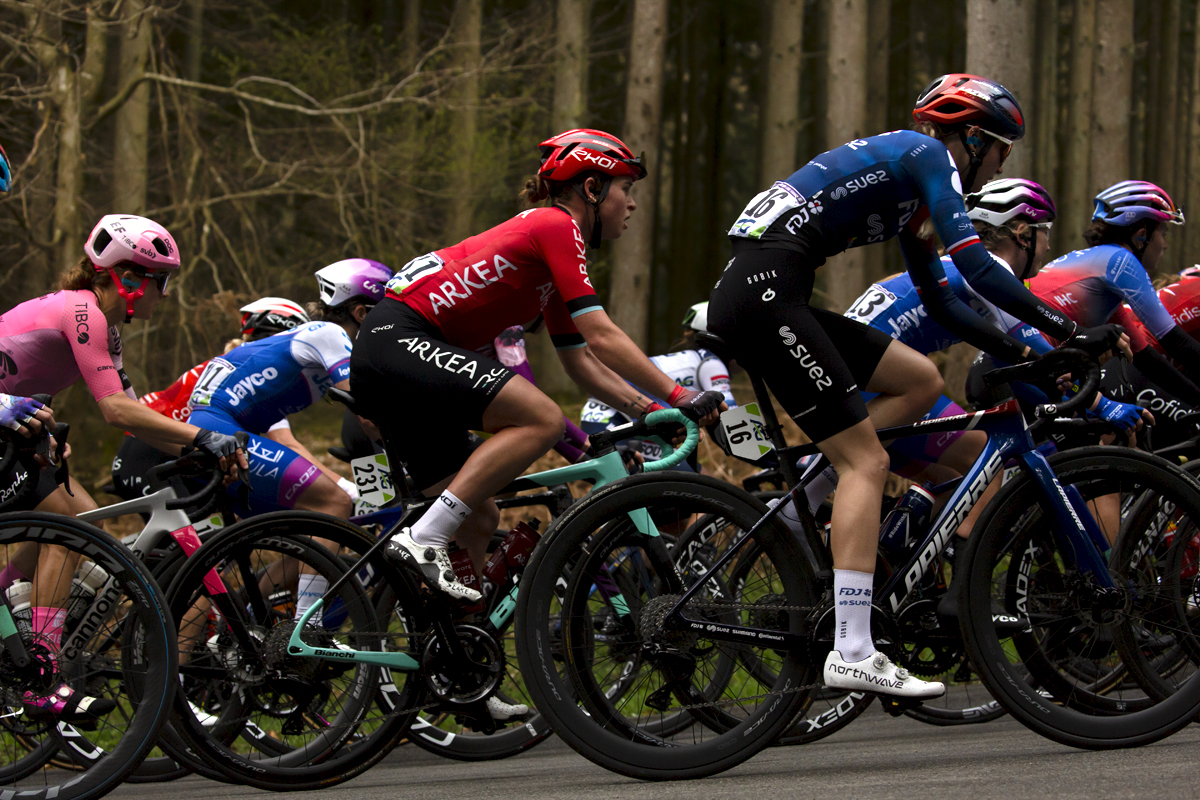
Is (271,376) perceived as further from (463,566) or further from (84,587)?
(84,587)

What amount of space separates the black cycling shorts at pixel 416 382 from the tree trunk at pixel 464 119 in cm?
1014

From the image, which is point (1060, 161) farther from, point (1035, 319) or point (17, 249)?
point (1035, 319)

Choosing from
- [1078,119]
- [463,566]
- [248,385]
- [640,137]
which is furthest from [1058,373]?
[1078,119]

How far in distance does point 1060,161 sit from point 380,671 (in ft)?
61.5

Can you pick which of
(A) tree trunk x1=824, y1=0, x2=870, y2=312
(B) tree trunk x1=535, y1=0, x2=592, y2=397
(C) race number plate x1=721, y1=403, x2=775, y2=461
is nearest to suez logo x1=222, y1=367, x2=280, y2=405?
(C) race number plate x1=721, y1=403, x2=775, y2=461

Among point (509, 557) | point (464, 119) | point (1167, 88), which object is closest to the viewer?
point (509, 557)

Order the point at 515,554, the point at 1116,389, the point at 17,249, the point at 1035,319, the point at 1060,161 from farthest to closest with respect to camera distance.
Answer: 1. the point at 1060,161
2. the point at 17,249
3. the point at 1116,389
4. the point at 515,554
5. the point at 1035,319

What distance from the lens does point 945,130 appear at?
4578 millimetres

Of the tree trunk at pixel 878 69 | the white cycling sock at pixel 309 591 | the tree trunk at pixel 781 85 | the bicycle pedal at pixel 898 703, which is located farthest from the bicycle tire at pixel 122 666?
the tree trunk at pixel 878 69

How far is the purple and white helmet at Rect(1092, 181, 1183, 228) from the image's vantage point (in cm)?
621

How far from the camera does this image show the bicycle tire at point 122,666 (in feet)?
13.5

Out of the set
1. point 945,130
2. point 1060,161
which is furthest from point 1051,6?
point 945,130

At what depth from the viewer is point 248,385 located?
6051mm

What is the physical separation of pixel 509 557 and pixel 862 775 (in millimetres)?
1510
